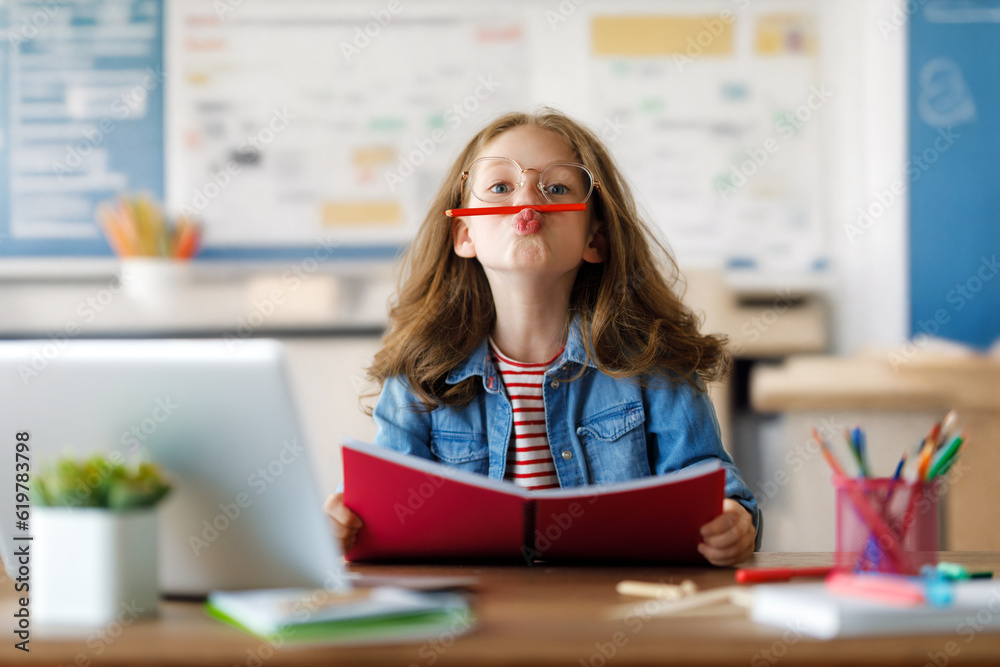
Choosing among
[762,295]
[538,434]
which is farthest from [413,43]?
[538,434]

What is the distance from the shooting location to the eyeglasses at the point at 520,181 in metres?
1.30

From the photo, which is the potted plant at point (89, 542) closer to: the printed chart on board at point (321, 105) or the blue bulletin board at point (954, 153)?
the printed chart on board at point (321, 105)

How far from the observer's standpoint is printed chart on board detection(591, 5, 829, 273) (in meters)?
2.87

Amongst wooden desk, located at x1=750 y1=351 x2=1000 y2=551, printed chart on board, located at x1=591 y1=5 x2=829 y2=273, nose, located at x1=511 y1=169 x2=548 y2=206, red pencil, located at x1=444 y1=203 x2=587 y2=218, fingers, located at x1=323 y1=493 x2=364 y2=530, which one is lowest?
wooden desk, located at x1=750 y1=351 x2=1000 y2=551

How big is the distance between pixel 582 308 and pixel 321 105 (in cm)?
182

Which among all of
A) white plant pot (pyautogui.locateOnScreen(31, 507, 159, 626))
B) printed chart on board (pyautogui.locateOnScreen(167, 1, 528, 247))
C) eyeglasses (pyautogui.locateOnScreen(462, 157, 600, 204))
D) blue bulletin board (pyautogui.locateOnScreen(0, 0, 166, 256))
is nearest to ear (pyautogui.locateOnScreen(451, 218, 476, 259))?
eyeglasses (pyautogui.locateOnScreen(462, 157, 600, 204))

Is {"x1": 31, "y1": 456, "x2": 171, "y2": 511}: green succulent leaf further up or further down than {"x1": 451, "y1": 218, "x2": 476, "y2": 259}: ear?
further down

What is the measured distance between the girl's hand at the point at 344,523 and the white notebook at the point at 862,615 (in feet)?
1.46

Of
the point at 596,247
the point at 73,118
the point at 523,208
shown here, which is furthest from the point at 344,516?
the point at 73,118

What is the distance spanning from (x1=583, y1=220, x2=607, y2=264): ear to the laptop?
0.79 meters

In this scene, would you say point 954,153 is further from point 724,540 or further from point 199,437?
point 199,437

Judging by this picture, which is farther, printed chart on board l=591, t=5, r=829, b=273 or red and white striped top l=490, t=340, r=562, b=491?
printed chart on board l=591, t=5, r=829, b=273

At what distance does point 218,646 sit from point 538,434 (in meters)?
0.77

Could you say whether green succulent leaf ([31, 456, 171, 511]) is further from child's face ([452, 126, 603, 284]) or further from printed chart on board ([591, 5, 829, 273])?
printed chart on board ([591, 5, 829, 273])
